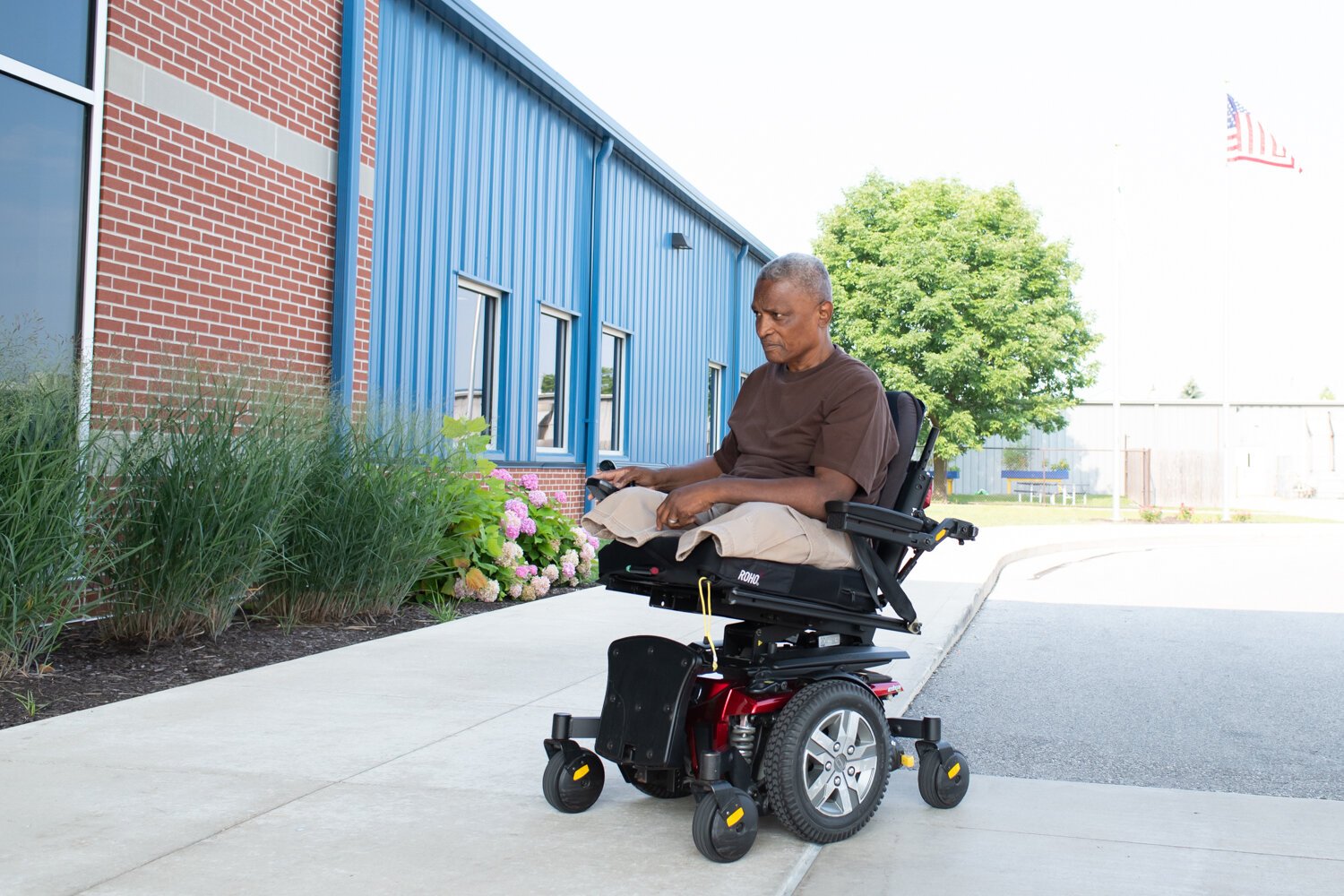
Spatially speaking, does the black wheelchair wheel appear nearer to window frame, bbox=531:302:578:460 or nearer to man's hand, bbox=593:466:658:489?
man's hand, bbox=593:466:658:489

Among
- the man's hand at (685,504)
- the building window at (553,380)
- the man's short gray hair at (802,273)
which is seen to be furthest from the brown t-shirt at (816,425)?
the building window at (553,380)

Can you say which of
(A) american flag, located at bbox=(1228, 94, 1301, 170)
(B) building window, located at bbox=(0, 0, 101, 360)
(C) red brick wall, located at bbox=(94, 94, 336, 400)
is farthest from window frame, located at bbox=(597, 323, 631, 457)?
(A) american flag, located at bbox=(1228, 94, 1301, 170)

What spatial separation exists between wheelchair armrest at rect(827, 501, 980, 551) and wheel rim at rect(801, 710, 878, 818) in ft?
1.78

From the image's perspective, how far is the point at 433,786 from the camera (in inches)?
159

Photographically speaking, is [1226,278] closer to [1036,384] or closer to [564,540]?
[1036,384]

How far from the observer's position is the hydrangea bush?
8.79 m

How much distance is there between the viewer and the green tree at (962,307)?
3297 cm

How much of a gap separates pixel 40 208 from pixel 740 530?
16.9 ft

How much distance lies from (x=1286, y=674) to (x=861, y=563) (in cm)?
505

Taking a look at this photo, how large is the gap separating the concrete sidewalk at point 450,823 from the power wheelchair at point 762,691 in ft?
0.43

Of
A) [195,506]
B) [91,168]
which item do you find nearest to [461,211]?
[91,168]

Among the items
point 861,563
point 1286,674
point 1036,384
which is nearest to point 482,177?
point 1286,674

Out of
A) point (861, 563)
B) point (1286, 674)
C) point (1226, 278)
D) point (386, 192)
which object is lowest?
point (1286, 674)

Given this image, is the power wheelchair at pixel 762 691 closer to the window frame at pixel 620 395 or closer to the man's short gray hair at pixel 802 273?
the man's short gray hair at pixel 802 273
